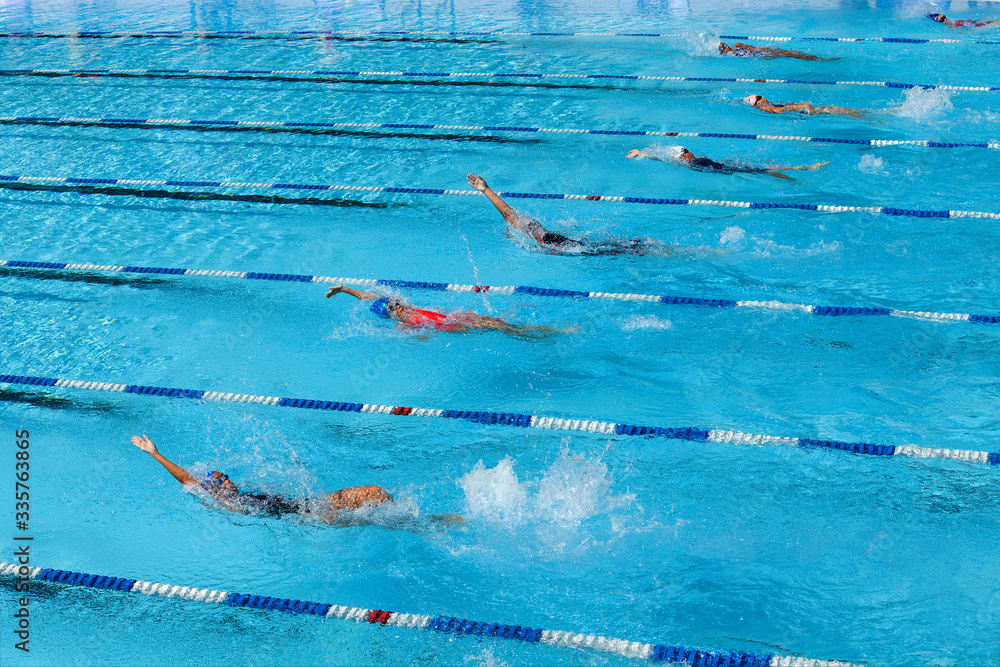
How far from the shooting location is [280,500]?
3414 mm

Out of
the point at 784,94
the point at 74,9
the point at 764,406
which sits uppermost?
the point at 74,9

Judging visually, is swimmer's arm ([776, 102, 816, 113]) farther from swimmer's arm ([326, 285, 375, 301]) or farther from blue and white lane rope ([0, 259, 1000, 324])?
swimmer's arm ([326, 285, 375, 301])

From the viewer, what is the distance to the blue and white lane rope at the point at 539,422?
3.57m

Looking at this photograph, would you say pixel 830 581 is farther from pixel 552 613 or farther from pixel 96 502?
pixel 96 502

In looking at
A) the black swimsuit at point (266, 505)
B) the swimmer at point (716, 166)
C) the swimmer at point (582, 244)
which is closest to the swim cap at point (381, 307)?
the swimmer at point (582, 244)

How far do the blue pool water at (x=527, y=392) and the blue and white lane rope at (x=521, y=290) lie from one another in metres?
0.08

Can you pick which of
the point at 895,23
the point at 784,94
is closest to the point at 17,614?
the point at 784,94

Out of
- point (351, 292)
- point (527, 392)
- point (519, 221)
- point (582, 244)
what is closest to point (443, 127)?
point (519, 221)

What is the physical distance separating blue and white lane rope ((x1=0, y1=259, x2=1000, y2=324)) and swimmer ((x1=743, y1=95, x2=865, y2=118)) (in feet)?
11.3

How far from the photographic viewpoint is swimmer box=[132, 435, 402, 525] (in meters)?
3.32

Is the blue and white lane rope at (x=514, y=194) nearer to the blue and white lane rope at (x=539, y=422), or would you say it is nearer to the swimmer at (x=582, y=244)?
the swimmer at (x=582, y=244)

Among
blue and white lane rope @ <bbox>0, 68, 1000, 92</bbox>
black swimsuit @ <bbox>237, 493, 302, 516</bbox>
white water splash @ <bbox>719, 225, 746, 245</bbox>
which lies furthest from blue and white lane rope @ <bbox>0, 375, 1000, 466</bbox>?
blue and white lane rope @ <bbox>0, 68, 1000, 92</bbox>

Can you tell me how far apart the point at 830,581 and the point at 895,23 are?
949 centimetres

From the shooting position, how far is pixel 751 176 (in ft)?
20.5
